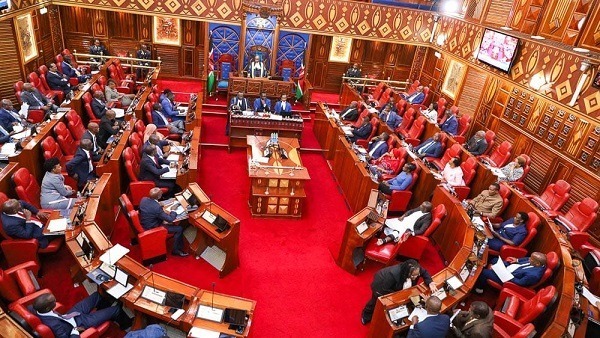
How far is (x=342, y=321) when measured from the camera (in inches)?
223

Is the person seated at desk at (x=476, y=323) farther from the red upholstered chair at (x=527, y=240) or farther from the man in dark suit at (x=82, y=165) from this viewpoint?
the man in dark suit at (x=82, y=165)

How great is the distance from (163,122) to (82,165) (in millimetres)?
2699

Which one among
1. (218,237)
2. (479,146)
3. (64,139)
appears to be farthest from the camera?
(479,146)

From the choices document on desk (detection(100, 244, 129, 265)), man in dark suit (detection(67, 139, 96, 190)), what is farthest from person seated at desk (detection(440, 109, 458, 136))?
document on desk (detection(100, 244, 129, 265))

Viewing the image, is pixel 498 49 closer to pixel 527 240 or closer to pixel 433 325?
pixel 527 240

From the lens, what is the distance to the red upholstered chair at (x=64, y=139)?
763 centimetres

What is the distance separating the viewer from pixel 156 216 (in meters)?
5.94

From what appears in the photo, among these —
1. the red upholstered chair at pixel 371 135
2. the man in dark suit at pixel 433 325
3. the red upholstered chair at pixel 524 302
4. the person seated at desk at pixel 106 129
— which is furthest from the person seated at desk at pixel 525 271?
the person seated at desk at pixel 106 129

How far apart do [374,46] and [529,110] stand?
6.93m

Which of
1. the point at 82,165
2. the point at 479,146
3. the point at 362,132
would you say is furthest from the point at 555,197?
the point at 82,165

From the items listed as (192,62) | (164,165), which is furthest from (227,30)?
(164,165)

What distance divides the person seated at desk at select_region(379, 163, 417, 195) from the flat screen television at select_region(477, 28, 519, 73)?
4.93 meters

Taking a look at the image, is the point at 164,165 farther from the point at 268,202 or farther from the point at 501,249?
the point at 501,249

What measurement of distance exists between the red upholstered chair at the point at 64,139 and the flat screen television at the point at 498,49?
10499 mm
